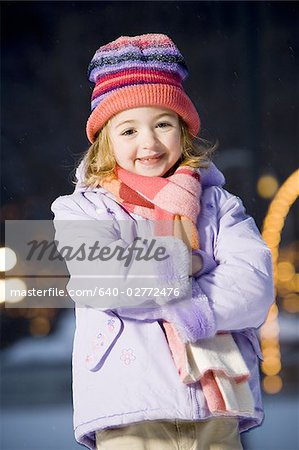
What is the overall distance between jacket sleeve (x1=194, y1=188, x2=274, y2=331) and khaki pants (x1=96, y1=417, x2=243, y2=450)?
7.1 inches

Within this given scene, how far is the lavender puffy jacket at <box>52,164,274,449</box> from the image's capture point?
1753 mm

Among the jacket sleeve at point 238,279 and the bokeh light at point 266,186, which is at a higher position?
the bokeh light at point 266,186

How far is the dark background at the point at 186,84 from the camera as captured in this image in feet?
15.6

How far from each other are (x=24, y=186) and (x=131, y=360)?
3.33 m

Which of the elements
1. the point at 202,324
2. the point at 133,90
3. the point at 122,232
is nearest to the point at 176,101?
the point at 133,90

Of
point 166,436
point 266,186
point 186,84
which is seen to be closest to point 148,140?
point 166,436

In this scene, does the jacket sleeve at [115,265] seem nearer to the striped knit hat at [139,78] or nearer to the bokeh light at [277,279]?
the striped knit hat at [139,78]

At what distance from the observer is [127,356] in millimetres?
1779

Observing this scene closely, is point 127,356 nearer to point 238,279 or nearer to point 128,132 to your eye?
point 238,279

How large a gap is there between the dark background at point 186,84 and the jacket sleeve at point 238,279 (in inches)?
114

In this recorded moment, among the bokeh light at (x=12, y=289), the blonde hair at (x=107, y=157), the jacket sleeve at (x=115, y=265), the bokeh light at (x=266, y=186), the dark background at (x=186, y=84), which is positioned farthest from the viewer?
the bokeh light at (x=266, y=186)

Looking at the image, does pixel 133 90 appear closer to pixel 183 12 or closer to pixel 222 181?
pixel 222 181

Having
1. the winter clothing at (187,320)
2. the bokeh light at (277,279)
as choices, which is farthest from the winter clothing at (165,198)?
the bokeh light at (277,279)

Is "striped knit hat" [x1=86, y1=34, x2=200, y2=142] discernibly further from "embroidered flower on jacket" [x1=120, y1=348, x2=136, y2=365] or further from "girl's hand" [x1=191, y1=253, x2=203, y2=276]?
"embroidered flower on jacket" [x1=120, y1=348, x2=136, y2=365]
